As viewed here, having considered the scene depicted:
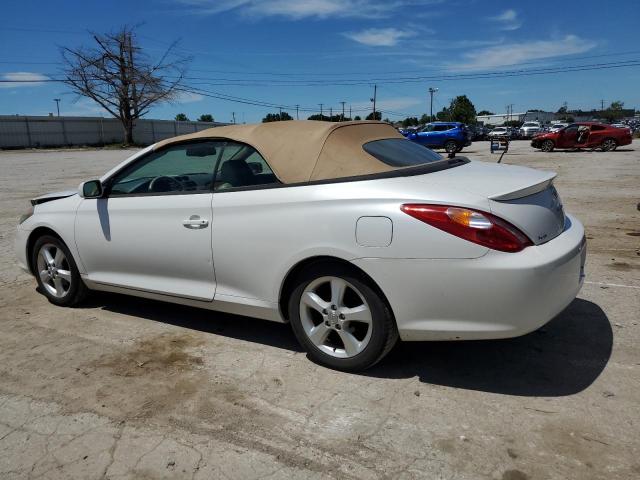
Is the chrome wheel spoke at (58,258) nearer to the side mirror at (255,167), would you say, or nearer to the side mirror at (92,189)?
the side mirror at (92,189)

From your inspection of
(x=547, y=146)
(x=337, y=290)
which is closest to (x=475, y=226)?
(x=337, y=290)

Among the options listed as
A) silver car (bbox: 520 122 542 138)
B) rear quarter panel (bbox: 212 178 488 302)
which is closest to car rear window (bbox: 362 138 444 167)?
rear quarter panel (bbox: 212 178 488 302)

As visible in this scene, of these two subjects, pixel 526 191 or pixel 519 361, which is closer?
pixel 526 191

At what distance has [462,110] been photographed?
9862cm

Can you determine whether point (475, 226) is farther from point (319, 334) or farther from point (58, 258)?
point (58, 258)

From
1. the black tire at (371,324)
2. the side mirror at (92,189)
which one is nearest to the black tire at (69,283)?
the side mirror at (92,189)

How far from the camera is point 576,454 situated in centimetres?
244

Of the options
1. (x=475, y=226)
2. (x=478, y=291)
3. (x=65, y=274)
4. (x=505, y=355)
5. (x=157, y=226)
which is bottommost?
(x=505, y=355)

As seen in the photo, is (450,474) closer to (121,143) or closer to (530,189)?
(530,189)

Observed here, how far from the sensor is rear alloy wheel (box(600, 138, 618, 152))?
1060 inches

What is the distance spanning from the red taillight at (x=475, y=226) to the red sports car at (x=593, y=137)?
27.8 metres

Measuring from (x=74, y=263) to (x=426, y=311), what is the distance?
3156 millimetres

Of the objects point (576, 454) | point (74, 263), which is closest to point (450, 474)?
point (576, 454)

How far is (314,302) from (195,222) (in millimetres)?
1062
